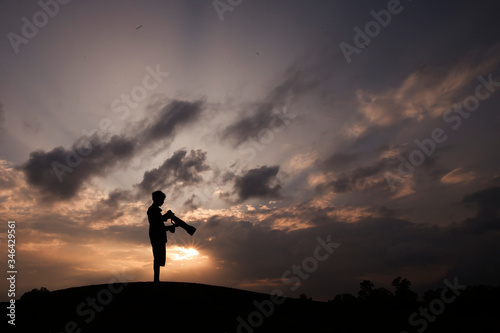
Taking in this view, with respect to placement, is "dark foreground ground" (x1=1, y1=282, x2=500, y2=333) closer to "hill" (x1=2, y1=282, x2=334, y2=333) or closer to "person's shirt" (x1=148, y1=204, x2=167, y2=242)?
"hill" (x1=2, y1=282, x2=334, y2=333)

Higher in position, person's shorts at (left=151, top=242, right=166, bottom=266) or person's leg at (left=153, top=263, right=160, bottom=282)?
person's shorts at (left=151, top=242, right=166, bottom=266)

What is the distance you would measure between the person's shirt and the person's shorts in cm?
17

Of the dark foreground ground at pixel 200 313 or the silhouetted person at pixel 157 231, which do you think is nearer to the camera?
the dark foreground ground at pixel 200 313

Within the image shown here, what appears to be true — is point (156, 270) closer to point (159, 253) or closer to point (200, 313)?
point (159, 253)

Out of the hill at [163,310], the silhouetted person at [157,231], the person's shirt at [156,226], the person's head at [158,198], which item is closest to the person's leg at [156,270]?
the silhouetted person at [157,231]

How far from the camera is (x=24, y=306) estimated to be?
1083cm

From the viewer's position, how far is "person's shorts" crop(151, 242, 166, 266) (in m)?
11.0

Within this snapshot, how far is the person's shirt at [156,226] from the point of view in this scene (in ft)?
36.3

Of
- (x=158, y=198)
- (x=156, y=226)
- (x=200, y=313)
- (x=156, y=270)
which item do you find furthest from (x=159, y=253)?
(x=200, y=313)

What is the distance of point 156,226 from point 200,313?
348 centimetres

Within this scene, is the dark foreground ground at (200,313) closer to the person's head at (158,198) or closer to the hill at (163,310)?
the hill at (163,310)

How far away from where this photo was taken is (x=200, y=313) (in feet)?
29.4

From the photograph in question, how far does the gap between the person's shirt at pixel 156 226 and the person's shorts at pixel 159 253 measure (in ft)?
0.55

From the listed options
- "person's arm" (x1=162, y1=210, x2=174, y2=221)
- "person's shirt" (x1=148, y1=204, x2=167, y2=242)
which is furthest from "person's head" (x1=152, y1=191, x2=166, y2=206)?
"person's arm" (x1=162, y1=210, x2=174, y2=221)
